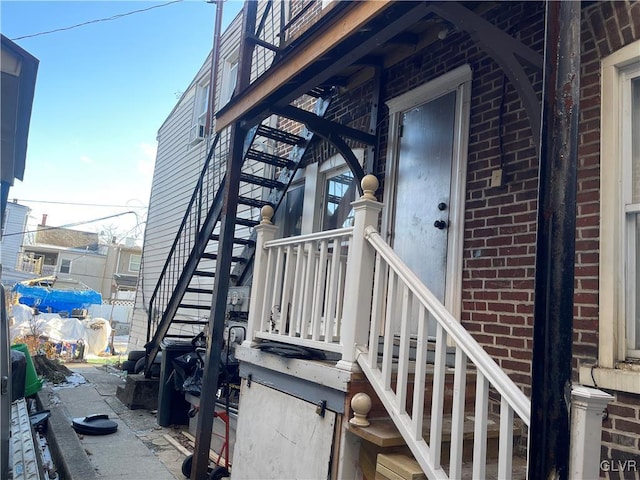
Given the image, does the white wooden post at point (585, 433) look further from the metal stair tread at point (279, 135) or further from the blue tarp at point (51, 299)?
the blue tarp at point (51, 299)

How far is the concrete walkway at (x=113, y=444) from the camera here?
4.27 meters

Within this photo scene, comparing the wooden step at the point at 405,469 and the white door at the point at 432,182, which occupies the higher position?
the white door at the point at 432,182

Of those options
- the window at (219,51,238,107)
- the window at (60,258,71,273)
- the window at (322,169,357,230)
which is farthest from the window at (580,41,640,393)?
the window at (60,258,71,273)

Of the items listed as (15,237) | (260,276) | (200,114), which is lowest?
(260,276)

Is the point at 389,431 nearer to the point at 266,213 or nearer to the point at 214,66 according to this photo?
the point at 266,213

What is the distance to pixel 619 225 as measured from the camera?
2582mm

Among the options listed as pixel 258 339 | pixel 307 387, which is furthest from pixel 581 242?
pixel 258 339

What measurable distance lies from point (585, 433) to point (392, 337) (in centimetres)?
115

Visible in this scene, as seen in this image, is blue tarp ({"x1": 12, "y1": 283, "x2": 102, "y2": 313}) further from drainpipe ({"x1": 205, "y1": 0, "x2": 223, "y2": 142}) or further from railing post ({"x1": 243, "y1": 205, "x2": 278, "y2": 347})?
railing post ({"x1": 243, "y1": 205, "x2": 278, "y2": 347})

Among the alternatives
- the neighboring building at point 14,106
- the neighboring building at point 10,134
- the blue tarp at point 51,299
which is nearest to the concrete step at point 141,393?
the neighboring building at point 10,134

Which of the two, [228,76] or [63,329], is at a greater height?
[228,76]

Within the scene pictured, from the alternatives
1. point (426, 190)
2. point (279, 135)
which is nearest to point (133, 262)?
point (279, 135)

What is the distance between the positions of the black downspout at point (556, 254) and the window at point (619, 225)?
132 cm

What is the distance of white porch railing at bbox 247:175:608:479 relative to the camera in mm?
1972
